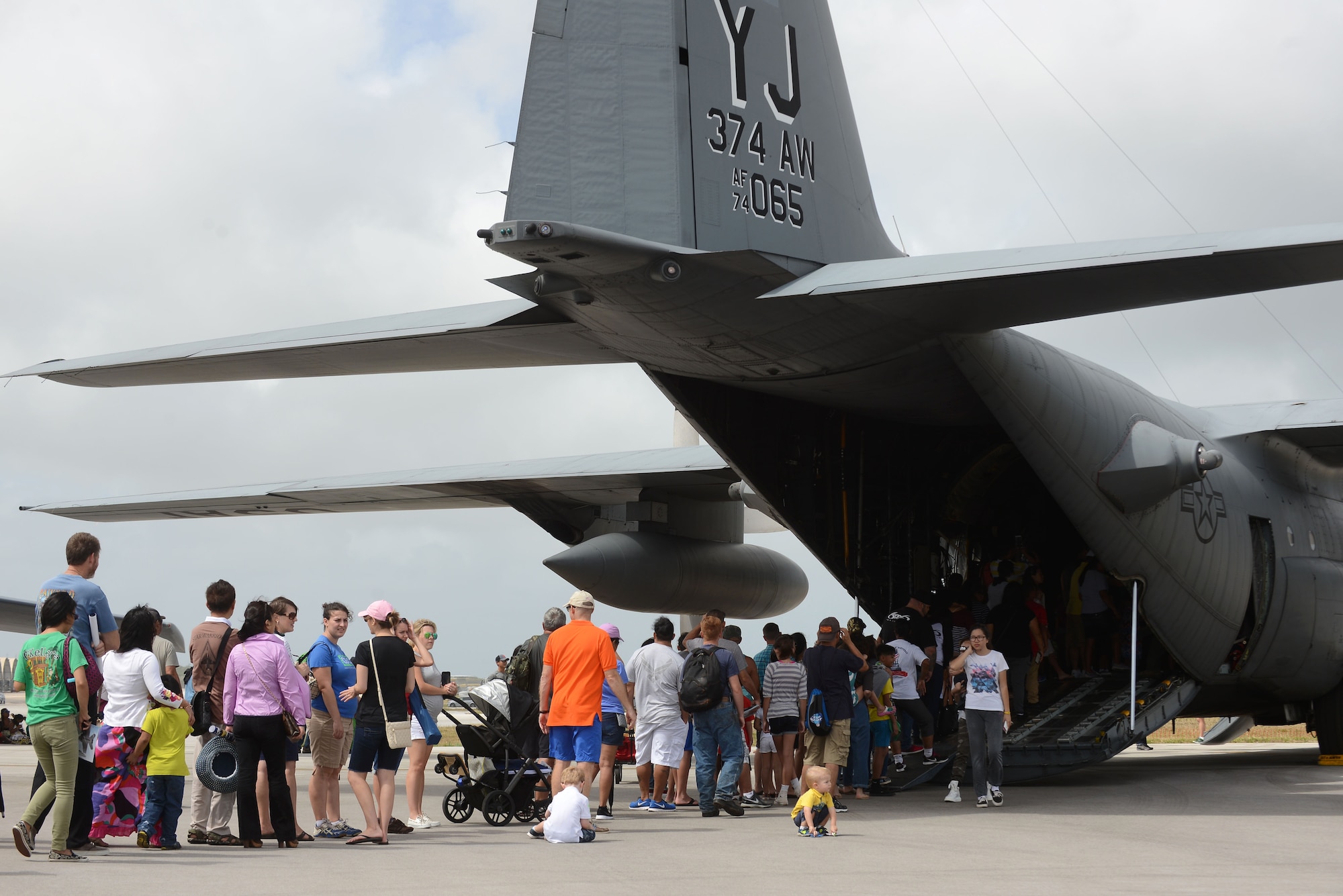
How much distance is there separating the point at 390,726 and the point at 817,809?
2.69 meters

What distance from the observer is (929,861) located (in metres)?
6.59

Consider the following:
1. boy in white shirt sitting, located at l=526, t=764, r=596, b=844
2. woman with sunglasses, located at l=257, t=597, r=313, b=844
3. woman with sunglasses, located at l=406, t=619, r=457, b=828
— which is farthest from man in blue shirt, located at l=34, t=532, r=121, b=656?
boy in white shirt sitting, located at l=526, t=764, r=596, b=844

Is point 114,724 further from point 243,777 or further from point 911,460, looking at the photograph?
point 911,460

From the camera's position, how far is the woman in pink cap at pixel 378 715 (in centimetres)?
754

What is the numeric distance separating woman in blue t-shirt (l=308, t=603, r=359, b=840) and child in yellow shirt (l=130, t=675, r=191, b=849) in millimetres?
895

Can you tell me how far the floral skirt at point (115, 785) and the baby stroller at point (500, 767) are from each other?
211cm

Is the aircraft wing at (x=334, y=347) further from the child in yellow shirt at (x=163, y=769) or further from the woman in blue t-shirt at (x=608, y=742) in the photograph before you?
the child in yellow shirt at (x=163, y=769)

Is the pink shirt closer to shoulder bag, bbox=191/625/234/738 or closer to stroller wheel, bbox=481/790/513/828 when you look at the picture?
shoulder bag, bbox=191/625/234/738

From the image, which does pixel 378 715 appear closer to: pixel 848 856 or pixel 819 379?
pixel 848 856

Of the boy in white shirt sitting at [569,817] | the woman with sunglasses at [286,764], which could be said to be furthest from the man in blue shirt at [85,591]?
the boy in white shirt sitting at [569,817]

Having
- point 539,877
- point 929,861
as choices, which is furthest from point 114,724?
point 929,861

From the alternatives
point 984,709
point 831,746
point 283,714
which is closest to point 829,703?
point 831,746

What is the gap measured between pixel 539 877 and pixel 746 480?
658cm

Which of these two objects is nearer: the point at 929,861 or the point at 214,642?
the point at 929,861
